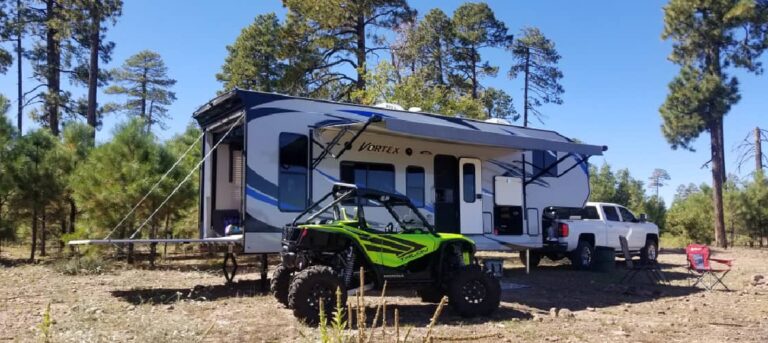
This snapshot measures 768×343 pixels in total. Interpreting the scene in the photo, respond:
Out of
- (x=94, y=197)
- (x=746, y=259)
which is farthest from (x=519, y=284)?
(x=746, y=259)

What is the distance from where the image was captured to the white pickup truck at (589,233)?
14.0 meters

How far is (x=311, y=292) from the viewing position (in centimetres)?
679

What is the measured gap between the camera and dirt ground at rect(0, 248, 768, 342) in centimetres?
619

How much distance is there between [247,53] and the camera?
22.3m

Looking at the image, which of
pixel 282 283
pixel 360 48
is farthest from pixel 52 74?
pixel 282 283

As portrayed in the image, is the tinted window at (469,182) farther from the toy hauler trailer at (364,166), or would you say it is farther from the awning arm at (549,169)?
the awning arm at (549,169)

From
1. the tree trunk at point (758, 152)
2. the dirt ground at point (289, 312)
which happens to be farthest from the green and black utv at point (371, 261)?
the tree trunk at point (758, 152)

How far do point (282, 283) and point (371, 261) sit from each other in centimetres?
150

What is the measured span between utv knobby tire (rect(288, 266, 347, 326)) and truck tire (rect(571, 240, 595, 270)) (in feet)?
29.2

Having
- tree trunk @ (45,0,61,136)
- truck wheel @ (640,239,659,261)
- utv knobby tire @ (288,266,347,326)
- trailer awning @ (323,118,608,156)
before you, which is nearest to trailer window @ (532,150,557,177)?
trailer awning @ (323,118,608,156)

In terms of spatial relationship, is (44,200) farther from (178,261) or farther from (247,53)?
(247,53)

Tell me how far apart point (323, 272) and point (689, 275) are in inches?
384

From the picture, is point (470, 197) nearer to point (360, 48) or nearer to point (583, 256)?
point (583, 256)

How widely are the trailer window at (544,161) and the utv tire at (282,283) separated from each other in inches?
265
